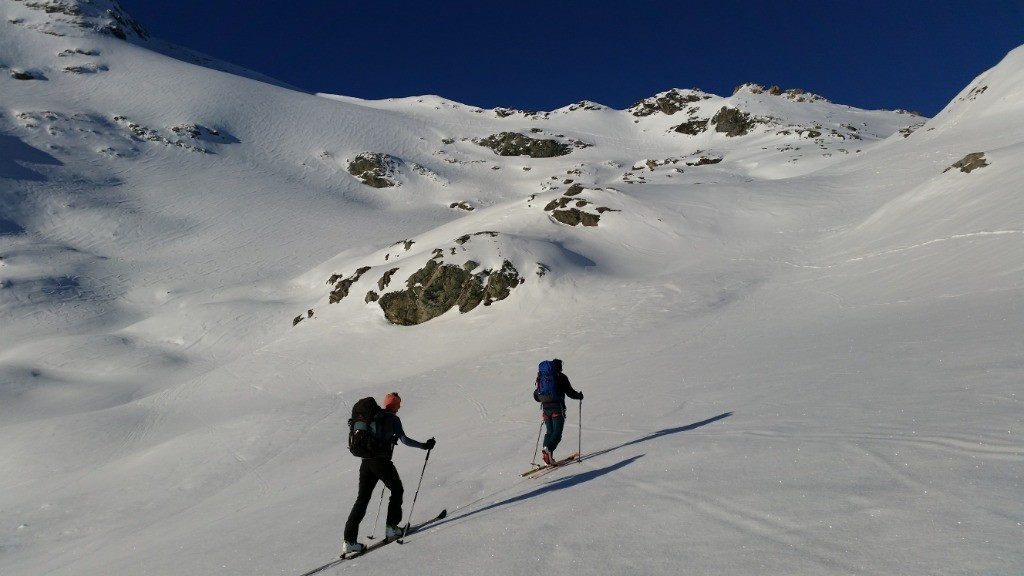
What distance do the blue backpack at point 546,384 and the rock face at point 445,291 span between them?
17302mm

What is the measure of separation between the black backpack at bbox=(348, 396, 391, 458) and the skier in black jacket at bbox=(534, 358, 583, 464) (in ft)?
9.86

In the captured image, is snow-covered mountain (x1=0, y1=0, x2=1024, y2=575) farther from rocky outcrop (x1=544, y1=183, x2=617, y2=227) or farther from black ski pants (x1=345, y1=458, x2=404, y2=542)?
black ski pants (x1=345, y1=458, x2=404, y2=542)

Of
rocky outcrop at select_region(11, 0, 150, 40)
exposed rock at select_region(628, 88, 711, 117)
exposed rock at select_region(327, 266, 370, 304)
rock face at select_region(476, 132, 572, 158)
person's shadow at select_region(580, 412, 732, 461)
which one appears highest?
rocky outcrop at select_region(11, 0, 150, 40)

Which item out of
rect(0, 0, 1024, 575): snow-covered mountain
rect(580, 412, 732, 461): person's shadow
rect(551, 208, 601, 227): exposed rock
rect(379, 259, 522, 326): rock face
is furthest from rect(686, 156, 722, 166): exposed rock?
rect(580, 412, 732, 461): person's shadow

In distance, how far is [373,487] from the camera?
634cm

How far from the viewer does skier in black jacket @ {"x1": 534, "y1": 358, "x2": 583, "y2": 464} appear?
331 inches

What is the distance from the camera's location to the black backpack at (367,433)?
6152 millimetres

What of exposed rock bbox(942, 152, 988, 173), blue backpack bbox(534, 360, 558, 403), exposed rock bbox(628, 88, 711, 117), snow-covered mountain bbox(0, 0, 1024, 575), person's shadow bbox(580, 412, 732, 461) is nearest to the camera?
snow-covered mountain bbox(0, 0, 1024, 575)

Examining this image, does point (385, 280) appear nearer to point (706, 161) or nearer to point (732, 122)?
point (706, 161)

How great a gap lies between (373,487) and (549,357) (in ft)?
43.3

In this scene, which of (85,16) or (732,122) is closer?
(732,122)

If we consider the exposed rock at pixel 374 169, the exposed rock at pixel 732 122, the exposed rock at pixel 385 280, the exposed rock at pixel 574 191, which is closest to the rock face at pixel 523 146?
the exposed rock at pixel 374 169

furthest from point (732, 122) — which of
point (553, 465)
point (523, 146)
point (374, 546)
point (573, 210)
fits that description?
point (374, 546)

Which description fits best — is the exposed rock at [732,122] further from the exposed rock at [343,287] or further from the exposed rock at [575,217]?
the exposed rock at [343,287]
